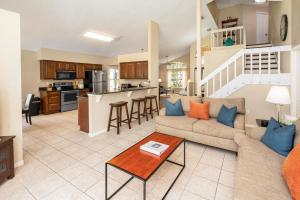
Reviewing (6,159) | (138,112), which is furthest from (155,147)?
(138,112)

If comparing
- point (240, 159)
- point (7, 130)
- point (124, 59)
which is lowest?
point (240, 159)

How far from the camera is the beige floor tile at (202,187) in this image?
1854mm

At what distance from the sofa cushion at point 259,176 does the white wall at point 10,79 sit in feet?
9.53

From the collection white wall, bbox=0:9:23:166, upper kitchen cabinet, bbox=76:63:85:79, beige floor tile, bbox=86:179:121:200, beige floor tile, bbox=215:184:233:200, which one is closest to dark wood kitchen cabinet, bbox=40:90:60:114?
upper kitchen cabinet, bbox=76:63:85:79

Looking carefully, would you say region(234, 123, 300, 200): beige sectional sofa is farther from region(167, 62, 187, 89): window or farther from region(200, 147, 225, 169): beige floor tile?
region(167, 62, 187, 89): window

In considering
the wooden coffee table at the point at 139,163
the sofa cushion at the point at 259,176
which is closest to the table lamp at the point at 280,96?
the sofa cushion at the point at 259,176

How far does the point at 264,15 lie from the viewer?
299 inches

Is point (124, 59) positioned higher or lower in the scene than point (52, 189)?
higher

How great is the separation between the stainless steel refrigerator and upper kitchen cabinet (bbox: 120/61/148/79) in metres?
1.11

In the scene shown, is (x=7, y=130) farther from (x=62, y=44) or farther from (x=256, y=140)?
(x=62, y=44)

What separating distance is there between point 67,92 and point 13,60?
14.6ft

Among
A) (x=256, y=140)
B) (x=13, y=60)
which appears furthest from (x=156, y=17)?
(x=256, y=140)

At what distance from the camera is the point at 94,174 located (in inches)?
88.3

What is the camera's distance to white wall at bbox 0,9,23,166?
2.18m
